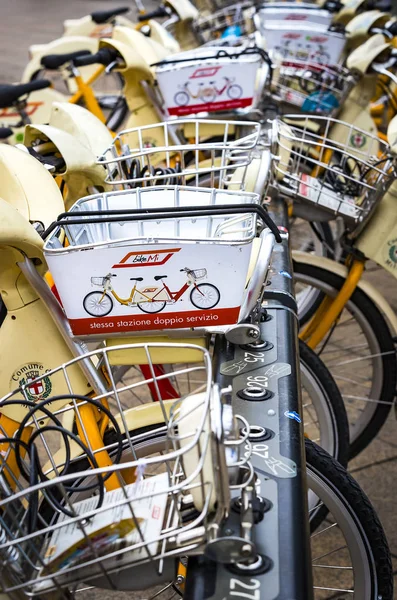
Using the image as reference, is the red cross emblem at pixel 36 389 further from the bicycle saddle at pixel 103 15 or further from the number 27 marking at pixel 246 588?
the bicycle saddle at pixel 103 15

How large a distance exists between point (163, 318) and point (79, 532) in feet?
1.55

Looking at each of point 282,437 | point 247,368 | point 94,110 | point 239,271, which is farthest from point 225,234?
point 94,110

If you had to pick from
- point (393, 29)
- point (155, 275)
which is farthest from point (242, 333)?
point (393, 29)

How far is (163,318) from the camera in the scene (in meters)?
1.41

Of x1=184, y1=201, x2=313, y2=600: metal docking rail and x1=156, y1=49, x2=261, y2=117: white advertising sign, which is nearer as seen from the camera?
x1=184, y1=201, x2=313, y2=600: metal docking rail

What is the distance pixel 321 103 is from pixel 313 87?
30 centimetres

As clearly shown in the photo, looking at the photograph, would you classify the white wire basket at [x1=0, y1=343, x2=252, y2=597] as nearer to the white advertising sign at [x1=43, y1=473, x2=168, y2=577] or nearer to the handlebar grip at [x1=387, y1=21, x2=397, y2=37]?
the white advertising sign at [x1=43, y1=473, x2=168, y2=577]

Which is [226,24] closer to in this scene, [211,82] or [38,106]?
[38,106]

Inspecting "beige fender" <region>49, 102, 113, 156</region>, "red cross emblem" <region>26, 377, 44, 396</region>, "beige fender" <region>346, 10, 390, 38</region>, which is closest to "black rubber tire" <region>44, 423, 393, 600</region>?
"red cross emblem" <region>26, 377, 44, 396</region>

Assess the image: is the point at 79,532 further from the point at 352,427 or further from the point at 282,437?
the point at 352,427

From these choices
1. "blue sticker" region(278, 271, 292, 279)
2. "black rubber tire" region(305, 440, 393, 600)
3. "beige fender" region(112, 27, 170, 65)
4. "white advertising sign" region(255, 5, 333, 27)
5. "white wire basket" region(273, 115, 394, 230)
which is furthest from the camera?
"white advertising sign" region(255, 5, 333, 27)

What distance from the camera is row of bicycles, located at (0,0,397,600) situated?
1009 mm

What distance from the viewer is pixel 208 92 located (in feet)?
9.64

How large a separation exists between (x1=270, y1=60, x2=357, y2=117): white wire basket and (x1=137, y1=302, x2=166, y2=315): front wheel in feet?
8.20
